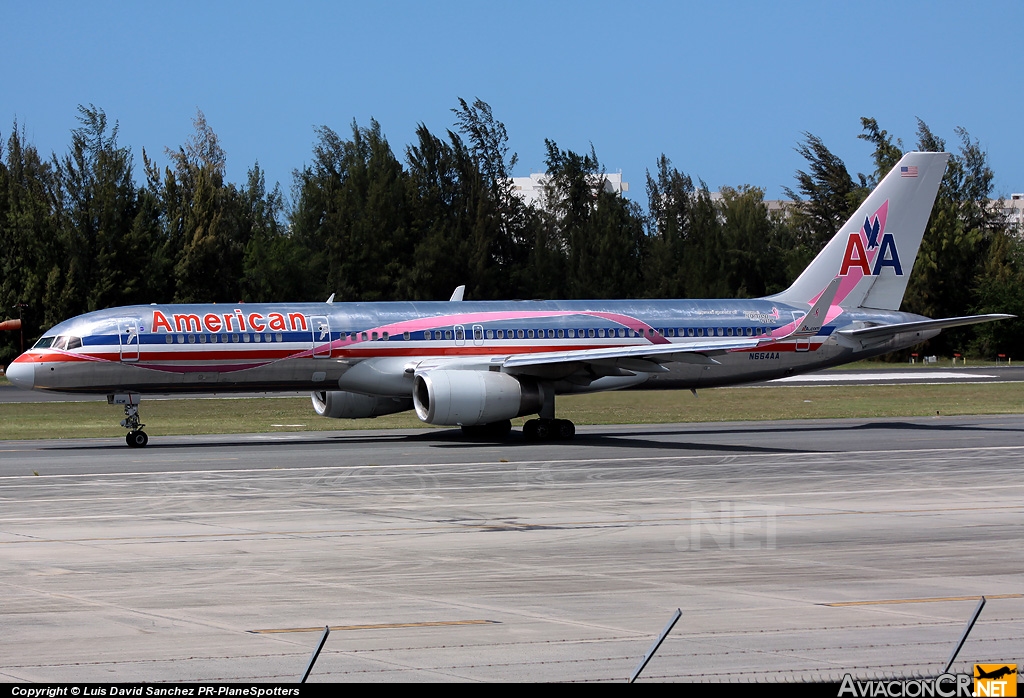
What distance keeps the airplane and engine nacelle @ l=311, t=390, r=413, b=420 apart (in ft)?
0.16

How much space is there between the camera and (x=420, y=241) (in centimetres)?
8881

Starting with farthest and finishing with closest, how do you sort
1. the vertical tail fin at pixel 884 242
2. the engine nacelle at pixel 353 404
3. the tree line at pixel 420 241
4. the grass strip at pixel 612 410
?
the tree line at pixel 420 241 < the grass strip at pixel 612 410 < the vertical tail fin at pixel 884 242 < the engine nacelle at pixel 353 404

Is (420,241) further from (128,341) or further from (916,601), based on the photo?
(916,601)

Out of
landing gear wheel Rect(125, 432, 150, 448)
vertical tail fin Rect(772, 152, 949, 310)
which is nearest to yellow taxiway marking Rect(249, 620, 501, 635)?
landing gear wheel Rect(125, 432, 150, 448)

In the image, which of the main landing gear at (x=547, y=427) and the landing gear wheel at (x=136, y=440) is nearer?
the landing gear wheel at (x=136, y=440)

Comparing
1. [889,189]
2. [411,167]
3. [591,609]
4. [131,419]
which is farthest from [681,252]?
[591,609]

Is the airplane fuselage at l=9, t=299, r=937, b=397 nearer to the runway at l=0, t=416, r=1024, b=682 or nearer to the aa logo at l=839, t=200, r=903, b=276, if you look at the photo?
the aa logo at l=839, t=200, r=903, b=276

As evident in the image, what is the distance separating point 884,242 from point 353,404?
1708 centimetres

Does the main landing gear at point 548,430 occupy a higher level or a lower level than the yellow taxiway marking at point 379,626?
higher

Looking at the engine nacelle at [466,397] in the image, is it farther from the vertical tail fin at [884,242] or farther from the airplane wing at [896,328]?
the vertical tail fin at [884,242]

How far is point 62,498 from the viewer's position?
2111cm

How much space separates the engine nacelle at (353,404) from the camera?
3488 centimetres

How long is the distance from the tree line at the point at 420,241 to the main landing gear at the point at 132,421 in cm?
4739

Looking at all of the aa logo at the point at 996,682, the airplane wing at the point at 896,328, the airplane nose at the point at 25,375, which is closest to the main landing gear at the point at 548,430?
the airplane wing at the point at 896,328
